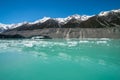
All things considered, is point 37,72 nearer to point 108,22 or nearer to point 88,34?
point 88,34

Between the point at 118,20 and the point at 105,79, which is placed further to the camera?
the point at 118,20

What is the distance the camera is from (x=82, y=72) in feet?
20.4

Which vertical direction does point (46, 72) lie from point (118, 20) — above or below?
below

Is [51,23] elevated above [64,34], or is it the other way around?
[51,23]

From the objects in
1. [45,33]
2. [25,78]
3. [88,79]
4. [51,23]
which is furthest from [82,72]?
[51,23]

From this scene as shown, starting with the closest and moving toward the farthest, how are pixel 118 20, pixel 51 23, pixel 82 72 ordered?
pixel 82 72 < pixel 118 20 < pixel 51 23

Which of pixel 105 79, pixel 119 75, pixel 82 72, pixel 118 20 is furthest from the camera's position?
pixel 118 20

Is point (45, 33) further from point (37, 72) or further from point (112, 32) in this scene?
point (37, 72)

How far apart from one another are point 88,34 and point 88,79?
172ft

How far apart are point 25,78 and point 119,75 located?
3.59m

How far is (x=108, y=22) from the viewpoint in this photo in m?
82.1

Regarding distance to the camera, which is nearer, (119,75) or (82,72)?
(119,75)

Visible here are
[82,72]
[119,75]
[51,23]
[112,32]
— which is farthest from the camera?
[51,23]

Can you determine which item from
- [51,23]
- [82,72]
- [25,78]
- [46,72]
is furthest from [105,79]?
[51,23]
